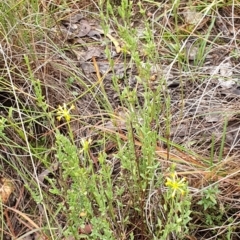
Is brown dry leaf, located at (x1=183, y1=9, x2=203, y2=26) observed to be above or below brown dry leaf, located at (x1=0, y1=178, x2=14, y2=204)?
below

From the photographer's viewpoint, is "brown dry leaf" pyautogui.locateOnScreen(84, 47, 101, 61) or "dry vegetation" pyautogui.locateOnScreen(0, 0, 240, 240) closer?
"dry vegetation" pyautogui.locateOnScreen(0, 0, 240, 240)

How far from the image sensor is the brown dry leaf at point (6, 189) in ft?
6.97

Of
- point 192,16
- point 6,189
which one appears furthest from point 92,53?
point 6,189

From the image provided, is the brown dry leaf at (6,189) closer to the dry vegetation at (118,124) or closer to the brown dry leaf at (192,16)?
the dry vegetation at (118,124)

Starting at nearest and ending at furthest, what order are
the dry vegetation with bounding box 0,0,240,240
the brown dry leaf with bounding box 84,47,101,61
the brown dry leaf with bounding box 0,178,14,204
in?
1. the dry vegetation with bounding box 0,0,240,240
2. the brown dry leaf with bounding box 0,178,14,204
3. the brown dry leaf with bounding box 84,47,101,61

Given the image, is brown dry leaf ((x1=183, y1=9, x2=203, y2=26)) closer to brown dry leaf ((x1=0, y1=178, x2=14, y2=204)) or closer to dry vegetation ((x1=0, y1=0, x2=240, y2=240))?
dry vegetation ((x1=0, y1=0, x2=240, y2=240))

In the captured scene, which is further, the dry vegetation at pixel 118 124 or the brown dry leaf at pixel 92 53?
the brown dry leaf at pixel 92 53

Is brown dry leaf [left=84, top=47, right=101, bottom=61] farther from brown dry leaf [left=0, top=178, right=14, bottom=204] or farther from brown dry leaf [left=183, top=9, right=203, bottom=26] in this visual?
brown dry leaf [left=0, top=178, right=14, bottom=204]

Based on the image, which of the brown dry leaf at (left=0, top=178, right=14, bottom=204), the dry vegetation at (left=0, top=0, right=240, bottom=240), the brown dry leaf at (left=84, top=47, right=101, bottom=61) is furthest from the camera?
the brown dry leaf at (left=84, top=47, right=101, bottom=61)

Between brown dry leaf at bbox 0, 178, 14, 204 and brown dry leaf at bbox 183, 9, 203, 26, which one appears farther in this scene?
brown dry leaf at bbox 183, 9, 203, 26

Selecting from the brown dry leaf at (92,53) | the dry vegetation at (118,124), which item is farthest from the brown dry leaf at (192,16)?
the brown dry leaf at (92,53)

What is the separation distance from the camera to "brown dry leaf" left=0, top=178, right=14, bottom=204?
2.12 meters

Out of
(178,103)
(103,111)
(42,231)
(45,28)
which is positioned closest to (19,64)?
(45,28)

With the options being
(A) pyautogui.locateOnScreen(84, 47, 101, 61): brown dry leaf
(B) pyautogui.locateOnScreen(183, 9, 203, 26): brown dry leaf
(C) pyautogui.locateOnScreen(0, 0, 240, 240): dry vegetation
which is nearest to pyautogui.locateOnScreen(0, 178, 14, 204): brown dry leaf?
(C) pyautogui.locateOnScreen(0, 0, 240, 240): dry vegetation
